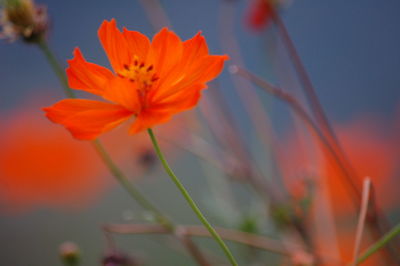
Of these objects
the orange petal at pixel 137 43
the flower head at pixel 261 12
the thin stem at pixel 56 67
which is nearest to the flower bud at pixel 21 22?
the thin stem at pixel 56 67

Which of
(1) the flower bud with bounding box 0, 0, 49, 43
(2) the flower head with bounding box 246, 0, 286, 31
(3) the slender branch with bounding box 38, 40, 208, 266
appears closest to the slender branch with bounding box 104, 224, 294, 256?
(3) the slender branch with bounding box 38, 40, 208, 266

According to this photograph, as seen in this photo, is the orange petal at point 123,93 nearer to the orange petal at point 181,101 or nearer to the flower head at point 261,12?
the orange petal at point 181,101

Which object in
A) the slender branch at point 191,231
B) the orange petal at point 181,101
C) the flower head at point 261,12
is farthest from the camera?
the flower head at point 261,12

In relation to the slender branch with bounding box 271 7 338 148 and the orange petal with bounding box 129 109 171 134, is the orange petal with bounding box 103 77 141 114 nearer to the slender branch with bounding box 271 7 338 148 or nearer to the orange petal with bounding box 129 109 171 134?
the orange petal with bounding box 129 109 171 134

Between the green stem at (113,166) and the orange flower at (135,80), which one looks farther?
the green stem at (113,166)

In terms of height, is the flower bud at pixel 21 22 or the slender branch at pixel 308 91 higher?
the flower bud at pixel 21 22

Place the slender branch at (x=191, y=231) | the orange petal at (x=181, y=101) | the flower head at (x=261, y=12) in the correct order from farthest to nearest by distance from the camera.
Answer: the flower head at (x=261, y=12) < the slender branch at (x=191, y=231) < the orange petal at (x=181, y=101)

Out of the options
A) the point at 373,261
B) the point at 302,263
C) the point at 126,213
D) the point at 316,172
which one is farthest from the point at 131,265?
the point at 373,261
